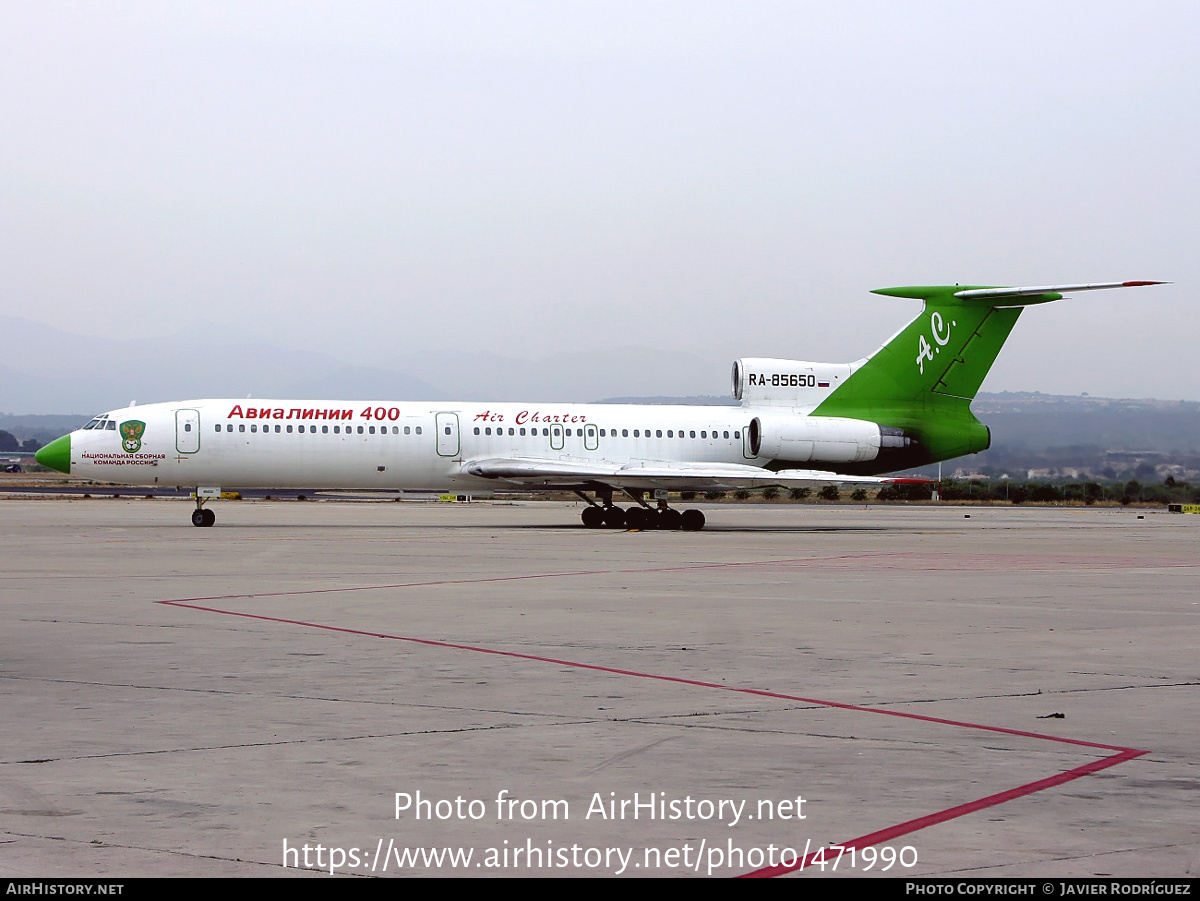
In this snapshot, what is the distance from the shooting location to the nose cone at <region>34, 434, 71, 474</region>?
34156 mm

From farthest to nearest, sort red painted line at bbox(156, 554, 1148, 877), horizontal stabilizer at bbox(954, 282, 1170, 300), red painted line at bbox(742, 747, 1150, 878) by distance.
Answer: horizontal stabilizer at bbox(954, 282, 1170, 300), red painted line at bbox(156, 554, 1148, 877), red painted line at bbox(742, 747, 1150, 878)

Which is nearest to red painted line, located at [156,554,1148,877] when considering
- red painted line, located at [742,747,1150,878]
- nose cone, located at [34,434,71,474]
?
red painted line, located at [742,747,1150,878]

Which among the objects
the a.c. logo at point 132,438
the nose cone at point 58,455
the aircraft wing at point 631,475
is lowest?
the aircraft wing at point 631,475

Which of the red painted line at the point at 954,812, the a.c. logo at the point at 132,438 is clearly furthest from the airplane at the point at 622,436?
the red painted line at the point at 954,812

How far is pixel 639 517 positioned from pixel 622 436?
8.15 feet

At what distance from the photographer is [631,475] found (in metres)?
35.0

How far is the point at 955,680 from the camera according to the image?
9758 mm

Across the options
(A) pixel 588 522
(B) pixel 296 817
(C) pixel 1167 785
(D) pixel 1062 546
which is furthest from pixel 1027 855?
(A) pixel 588 522

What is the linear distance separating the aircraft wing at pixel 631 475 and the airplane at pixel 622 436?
0.05 metres

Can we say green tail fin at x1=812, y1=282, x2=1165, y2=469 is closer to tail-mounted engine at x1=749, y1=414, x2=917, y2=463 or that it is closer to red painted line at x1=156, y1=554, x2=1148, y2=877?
tail-mounted engine at x1=749, y1=414, x2=917, y2=463

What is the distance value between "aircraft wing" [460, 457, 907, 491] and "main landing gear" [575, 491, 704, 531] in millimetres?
843

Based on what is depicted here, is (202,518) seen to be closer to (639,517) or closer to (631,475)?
(631,475)

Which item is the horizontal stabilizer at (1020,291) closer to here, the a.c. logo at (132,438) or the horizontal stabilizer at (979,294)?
the horizontal stabilizer at (979,294)

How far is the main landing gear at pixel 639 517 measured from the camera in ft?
116
